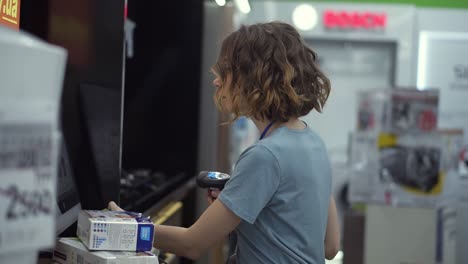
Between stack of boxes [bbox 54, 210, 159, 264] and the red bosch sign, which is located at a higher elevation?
the red bosch sign

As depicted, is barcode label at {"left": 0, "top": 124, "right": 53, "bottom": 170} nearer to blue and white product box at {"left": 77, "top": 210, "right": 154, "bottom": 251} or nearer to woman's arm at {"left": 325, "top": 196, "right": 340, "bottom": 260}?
blue and white product box at {"left": 77, "top": 210, "right": 154, "bottom": 251}

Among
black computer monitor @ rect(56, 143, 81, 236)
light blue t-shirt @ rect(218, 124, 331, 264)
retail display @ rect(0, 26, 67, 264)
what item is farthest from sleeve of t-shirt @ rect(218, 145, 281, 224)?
retail display @ rect(0, 26, 67, 264)

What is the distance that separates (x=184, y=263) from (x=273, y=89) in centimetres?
286

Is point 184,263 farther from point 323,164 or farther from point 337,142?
point 337,142

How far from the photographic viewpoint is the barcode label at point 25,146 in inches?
34.5

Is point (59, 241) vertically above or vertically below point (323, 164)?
below

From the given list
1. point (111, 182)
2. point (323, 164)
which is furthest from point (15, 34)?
point (111, 182)

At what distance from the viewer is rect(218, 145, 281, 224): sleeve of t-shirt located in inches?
65.0

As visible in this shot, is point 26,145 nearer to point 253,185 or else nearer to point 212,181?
point 253,185

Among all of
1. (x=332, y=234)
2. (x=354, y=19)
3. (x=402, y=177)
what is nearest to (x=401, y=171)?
(x=402, y=177)

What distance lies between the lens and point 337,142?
7.47m

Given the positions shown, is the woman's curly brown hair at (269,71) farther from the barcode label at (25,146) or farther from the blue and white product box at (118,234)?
the barcode label at (25,146)

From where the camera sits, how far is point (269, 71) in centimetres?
173

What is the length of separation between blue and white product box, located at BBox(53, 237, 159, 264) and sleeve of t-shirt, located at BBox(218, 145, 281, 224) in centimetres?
24
